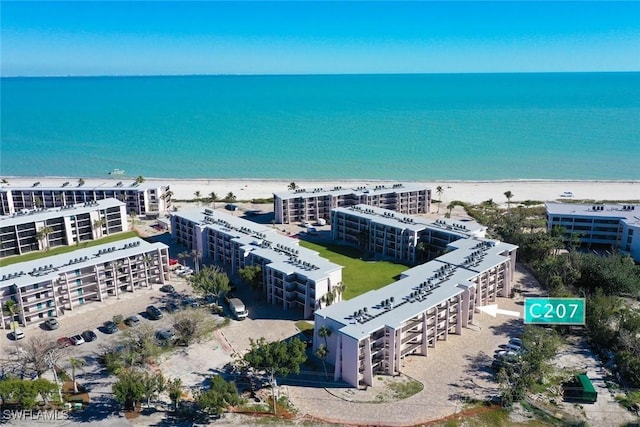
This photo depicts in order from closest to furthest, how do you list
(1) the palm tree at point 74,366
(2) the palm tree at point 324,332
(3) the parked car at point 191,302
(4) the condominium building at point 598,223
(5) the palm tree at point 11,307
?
(1) the palm tree at point 74,366 → (2) the palm tree at point 324,332 → (5) the palm tree at point 11,307 → (3) the parked car at point 191,302 → (4) the condominium building at point 598,223

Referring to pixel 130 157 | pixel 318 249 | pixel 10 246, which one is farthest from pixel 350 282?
pixel 130 157

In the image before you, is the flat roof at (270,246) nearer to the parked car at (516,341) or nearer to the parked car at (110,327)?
the parked car at (110,327)

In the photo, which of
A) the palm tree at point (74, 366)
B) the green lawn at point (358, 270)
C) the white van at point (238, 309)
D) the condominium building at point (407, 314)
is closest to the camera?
the palm tree at point (74, 366)

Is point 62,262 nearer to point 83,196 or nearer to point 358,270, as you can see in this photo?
point 358,270

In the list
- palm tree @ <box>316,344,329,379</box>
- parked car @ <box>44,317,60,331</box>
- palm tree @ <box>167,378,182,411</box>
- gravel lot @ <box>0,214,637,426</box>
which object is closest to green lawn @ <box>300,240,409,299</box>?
gravel lot @ <box>0,214,637,426</box>

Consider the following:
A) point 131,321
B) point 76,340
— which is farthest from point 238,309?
point 76,340

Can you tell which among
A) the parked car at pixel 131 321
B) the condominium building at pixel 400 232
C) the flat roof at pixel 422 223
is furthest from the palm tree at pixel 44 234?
the flat roof at pixel 422 223

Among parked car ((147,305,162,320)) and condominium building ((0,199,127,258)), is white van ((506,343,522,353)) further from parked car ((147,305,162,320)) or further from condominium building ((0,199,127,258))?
condominium building ((0,199,127,258))
